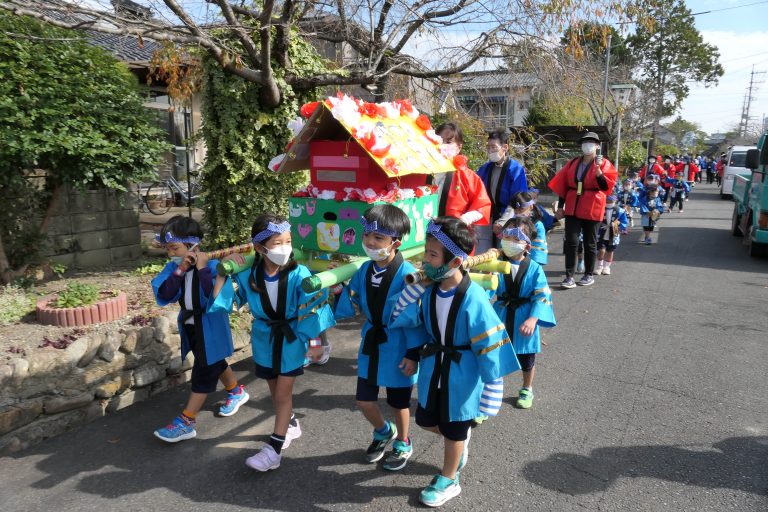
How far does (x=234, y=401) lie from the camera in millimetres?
3965

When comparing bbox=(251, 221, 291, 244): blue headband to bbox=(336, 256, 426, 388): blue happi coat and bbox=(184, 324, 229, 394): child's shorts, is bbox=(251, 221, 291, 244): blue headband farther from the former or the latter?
bbox=(184, 324, 229, 394): child's shorts

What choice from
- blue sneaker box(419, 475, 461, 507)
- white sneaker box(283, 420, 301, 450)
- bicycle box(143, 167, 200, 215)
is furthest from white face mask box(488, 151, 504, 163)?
bicycle box(143, 167, 200, 215)

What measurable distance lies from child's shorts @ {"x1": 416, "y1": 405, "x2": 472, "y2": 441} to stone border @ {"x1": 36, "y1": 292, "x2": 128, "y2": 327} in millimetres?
3463

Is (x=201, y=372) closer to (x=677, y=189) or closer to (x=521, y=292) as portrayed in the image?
(x=521, y=292)

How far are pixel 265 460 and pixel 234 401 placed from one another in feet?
3.07

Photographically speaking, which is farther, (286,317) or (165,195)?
(165,195)

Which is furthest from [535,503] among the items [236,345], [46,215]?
[46,215]

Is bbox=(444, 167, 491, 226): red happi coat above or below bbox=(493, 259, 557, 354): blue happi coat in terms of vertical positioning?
above

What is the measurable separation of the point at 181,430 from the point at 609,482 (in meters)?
2.61

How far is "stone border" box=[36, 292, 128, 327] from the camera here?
15.8 ft

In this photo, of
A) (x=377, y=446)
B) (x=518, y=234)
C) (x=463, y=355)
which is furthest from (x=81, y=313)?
(x=518, y=234)

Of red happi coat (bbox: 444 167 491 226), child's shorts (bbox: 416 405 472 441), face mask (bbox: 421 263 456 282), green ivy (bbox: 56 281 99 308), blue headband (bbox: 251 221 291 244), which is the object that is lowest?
child's shorts (bbox: 416 405 472 441)

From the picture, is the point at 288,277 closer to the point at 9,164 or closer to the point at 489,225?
the point at 489,225

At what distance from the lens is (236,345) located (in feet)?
16.3
